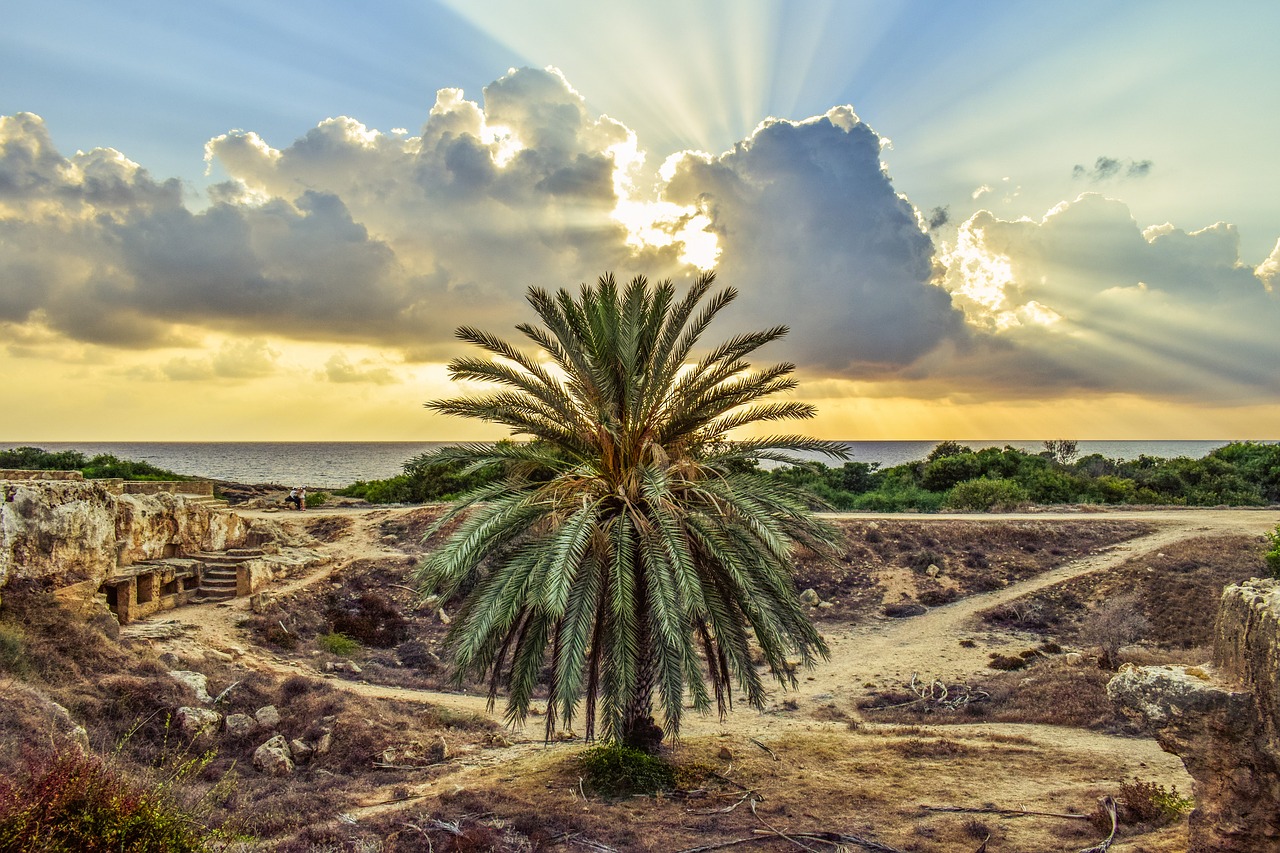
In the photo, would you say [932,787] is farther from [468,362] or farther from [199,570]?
[199,570]

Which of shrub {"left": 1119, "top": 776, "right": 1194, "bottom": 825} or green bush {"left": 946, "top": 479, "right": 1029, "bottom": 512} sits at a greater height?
green bush {"left": 946, "top": 479, "right": 1029, "bottom": 512}

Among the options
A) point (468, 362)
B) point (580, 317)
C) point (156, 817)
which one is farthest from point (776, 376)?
point (156, 817)

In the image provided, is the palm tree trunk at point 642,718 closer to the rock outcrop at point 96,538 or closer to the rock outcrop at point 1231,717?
the rock outcrop at point 1231,717

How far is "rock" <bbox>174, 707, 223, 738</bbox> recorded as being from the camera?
9711 millimetres

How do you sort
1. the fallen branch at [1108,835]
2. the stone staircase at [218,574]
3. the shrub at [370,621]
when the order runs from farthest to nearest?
the shrub at [370,621] → the stone staircase at [218,574] → the fallen branch at [1108,835]

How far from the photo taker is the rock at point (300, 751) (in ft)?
33.6

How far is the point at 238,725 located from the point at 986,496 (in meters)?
32.2

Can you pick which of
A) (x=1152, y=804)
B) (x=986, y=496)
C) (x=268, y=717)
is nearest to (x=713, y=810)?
(x=1152, y=804)

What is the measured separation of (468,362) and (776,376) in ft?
14.7

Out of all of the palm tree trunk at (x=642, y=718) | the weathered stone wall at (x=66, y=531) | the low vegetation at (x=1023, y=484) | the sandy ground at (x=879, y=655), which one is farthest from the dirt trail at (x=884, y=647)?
the low vegetation at (x=1023, y=484)

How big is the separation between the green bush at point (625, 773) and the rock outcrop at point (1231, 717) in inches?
228

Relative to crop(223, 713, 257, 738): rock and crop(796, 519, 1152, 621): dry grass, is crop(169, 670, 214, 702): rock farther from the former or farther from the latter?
crop(796, 519, 1152, 621): dry grass

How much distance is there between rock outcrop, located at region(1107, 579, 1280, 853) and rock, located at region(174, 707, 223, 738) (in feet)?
38.5

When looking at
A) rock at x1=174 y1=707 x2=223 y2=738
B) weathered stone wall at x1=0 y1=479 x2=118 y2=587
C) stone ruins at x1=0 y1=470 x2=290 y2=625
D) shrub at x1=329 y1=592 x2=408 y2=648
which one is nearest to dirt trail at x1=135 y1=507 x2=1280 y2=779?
stone ruins at x1=0 y1=470 x2=290 y2=625
